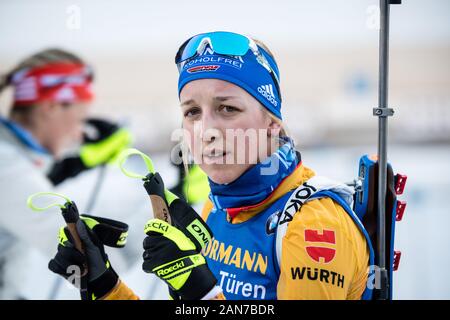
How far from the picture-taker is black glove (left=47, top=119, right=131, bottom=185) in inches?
138

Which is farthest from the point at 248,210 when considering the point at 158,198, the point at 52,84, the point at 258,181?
the point at 52,84

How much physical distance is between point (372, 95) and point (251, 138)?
118 inches

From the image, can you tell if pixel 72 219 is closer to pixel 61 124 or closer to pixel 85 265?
pixel 85 265

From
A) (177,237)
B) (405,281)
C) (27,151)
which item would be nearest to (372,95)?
(405,281)

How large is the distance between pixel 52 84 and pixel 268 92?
2290mm

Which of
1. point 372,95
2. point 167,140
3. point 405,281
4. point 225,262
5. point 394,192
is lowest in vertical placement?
point 405,281

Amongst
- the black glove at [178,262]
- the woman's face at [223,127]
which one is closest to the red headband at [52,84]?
the woman's face at [223,127]

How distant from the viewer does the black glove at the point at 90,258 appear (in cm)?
149

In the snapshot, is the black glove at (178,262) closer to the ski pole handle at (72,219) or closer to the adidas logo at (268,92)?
the ski pole handle at (72,219)

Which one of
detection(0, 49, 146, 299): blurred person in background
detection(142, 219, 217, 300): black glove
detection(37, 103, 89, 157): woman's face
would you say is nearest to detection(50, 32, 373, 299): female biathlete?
detection(142, 219, 217, 300): black glove

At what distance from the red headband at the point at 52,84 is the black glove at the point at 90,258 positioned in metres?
2.05

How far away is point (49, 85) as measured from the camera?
3.42 meters

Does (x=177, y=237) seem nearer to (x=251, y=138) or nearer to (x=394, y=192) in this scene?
(x=251, y=138)

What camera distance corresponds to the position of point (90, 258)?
→ 59.7 inches
